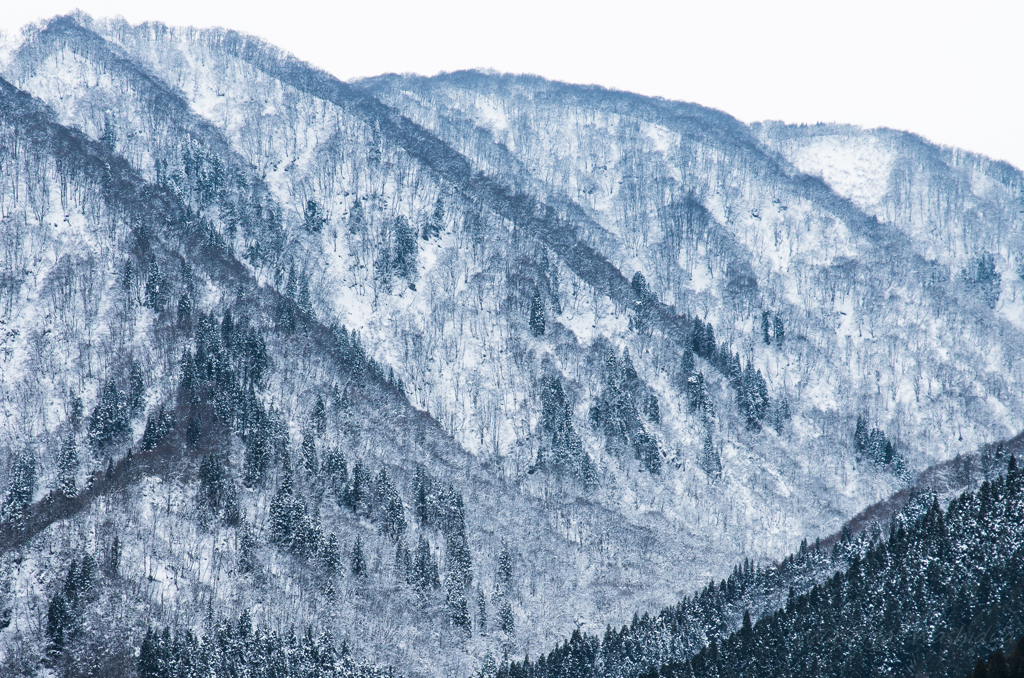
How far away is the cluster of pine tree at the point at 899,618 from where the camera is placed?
104 metres

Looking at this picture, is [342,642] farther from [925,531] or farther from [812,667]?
[925,531]

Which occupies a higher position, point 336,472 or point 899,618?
point 336,472

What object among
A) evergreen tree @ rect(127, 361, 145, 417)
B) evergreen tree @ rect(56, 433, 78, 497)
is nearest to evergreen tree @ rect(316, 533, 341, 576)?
evergreen tree @ rect(56, 433, 78, 497)

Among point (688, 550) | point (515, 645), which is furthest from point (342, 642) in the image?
point (688, 550)

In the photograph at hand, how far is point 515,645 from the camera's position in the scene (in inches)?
5876

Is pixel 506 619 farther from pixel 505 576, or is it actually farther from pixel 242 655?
pixel 242 655

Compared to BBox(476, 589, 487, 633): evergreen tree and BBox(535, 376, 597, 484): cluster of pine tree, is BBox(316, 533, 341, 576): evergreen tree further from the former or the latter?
BBox(535, 376, 597, 484): cluster of pine tree

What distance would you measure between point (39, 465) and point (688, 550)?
120709mm

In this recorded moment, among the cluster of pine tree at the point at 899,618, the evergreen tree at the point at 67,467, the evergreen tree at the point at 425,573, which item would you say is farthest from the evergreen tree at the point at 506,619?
the evergreen tree at the point at 67,467

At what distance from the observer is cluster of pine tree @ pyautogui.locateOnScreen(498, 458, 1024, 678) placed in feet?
341

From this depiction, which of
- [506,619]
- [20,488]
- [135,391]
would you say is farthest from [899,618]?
[135,391]

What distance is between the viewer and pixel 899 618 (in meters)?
108

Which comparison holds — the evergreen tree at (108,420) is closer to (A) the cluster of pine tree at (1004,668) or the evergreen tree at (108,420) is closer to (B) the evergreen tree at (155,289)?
(B) the evergreen tree at (155,289)

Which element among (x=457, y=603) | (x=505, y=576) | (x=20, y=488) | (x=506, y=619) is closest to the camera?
(x=20, y=488)
